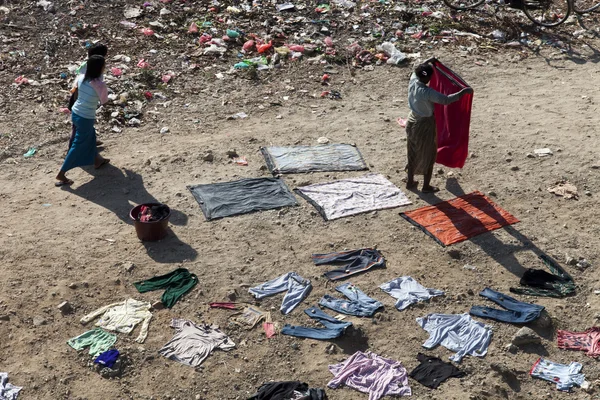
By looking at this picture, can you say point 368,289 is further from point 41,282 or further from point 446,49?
point 446,49

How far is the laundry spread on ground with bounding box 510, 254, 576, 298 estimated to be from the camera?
542cm

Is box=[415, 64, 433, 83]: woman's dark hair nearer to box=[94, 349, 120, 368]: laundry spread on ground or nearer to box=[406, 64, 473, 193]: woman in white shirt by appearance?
box=[406, 64, 473, 193]: woman in white shirt

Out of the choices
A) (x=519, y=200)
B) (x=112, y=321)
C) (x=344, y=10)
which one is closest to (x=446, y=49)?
(x=344, y=10)

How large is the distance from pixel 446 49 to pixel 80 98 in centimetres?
540

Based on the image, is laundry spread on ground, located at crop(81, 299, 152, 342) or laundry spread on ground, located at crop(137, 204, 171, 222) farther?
laundry spread on ground, located at crop(137, 204, 171, 222)

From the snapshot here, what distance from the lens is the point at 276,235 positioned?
6.08 metres

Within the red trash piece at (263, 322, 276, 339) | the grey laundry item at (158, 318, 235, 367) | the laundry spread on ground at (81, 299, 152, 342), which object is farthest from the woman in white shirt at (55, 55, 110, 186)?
the red trash piece at (263, 322, 276, 339)

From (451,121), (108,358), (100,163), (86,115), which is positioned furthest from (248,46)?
(108,358)

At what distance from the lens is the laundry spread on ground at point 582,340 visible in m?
4.86

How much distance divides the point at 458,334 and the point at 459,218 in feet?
5.32

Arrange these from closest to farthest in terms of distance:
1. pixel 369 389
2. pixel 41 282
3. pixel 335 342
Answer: pixel 369 389
pixel 335 342
pixel 41 282

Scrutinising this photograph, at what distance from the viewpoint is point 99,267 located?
221 inches

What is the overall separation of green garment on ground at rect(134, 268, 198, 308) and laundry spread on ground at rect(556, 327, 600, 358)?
109 inches

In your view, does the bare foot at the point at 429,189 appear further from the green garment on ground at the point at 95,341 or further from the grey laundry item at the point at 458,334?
the green garment on ground at the point at 95,341
